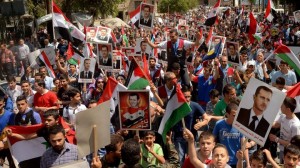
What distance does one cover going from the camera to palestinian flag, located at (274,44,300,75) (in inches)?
316

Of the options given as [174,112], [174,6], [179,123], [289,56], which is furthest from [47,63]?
[174,6]

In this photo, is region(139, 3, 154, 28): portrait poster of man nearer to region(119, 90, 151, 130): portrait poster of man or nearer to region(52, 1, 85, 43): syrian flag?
region(52, 1, 85, 43): syrian flag

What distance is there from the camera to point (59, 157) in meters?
5.38

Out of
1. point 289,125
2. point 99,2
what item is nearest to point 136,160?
point 289,125

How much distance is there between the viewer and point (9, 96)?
9.33 metres

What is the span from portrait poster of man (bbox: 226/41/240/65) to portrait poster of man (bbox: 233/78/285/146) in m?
5.44

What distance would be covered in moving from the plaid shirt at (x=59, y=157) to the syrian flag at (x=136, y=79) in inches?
95.0

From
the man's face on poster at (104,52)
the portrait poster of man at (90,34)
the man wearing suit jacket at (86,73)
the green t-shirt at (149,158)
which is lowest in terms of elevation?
the green t-shirt at (149,158)

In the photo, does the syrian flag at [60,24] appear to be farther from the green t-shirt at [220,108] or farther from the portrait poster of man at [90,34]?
the green t-shirt at [220,108]

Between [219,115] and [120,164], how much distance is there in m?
2.49

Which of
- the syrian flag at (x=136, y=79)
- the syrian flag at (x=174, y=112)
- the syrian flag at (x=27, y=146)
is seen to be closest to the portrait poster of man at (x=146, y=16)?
the syrian flag at (x=136, y=79)

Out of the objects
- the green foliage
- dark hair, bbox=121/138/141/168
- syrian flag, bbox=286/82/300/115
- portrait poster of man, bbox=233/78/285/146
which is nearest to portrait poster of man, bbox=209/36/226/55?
syrian flag, bbox=286/82/300/115

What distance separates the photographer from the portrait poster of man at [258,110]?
15.9ft

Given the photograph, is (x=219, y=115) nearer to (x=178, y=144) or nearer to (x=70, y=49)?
(x=178, y=144)
